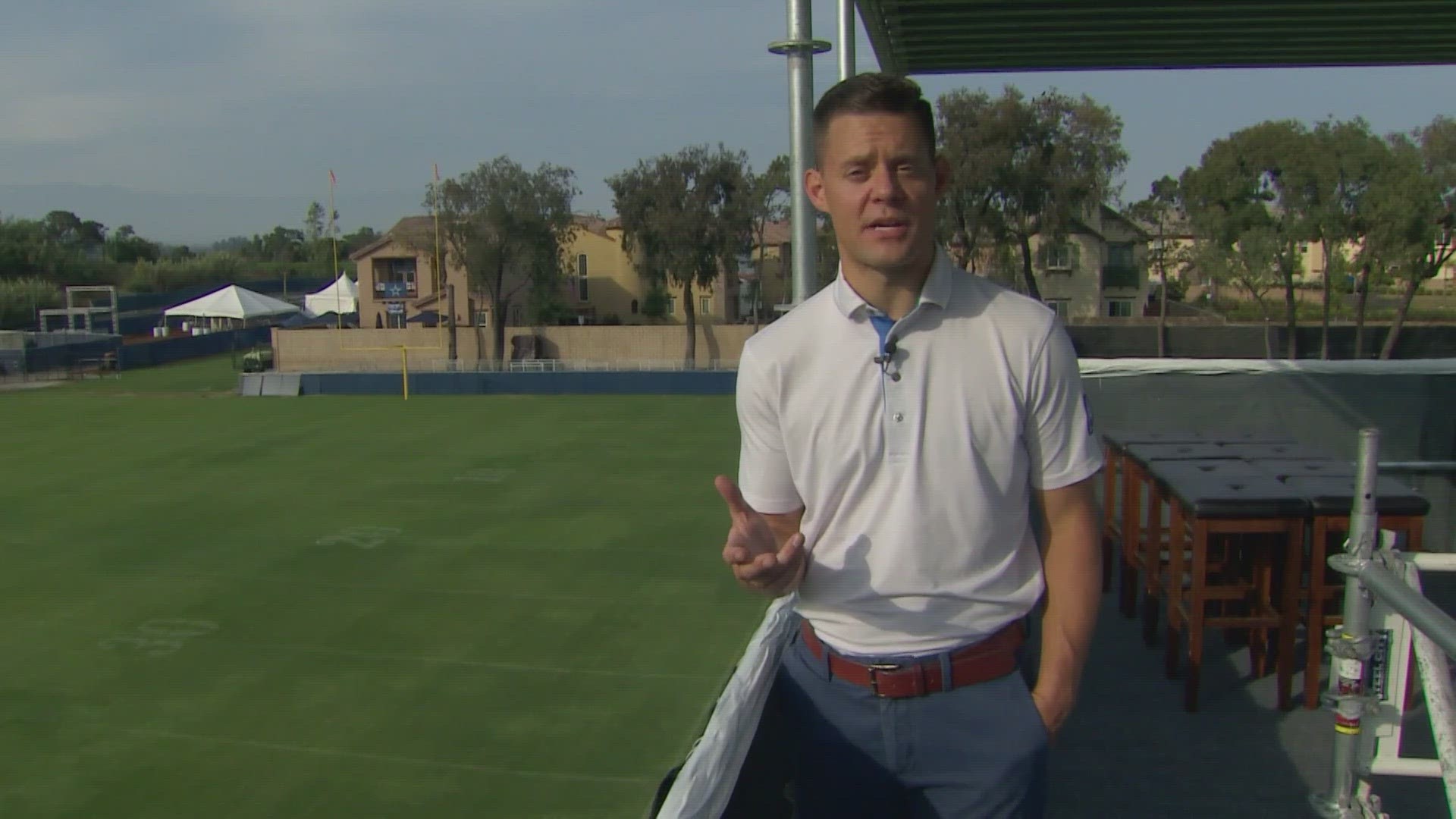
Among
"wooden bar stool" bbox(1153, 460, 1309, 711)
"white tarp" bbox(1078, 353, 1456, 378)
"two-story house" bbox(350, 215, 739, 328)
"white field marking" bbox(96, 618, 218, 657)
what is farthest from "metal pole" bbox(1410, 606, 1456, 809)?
"two-story house" bbox(350, 215, 739, 328)

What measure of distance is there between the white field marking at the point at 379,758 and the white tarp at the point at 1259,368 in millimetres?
3578

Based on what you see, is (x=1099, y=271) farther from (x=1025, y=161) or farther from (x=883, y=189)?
(x=883, y=189)

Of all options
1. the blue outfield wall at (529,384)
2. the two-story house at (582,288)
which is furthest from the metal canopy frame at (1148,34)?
the two-story house at (582,288)

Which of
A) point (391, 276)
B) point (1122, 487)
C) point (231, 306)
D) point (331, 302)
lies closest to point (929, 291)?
point (1122, 487)

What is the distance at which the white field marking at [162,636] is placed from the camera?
23.0 ft

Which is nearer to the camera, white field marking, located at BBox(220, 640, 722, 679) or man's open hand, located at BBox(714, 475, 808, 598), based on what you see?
man's open hand, located at BBox(714, 475, 808, 598)

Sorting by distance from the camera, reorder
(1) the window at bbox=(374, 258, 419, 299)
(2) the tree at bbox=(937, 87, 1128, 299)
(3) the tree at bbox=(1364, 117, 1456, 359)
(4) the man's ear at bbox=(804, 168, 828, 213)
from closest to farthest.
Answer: (4) the man's ear at bbox=(804, 168, 828, 213) → (3) the tree at bbox=(1364, 117, 1456, 359) → (2) the tree at bbox=(937, 87, 1128, 299) → (1) the window at bbox=(374, 258, 419, 299)

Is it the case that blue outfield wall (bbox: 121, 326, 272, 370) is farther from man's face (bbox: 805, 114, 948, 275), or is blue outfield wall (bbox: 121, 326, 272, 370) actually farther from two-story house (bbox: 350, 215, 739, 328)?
man's face (bbox: 805, 114, 948, 275)

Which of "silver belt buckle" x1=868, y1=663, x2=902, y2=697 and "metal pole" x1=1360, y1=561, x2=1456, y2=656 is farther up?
"metal pole" x1=1360, y1=561, x2=1456, y2=656

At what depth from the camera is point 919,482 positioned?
2082 mm

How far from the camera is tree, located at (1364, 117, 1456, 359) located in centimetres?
3406

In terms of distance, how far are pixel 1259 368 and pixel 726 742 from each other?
525 cm

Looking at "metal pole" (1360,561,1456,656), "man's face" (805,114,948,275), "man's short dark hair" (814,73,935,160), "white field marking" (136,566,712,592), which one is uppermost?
"man's short dark hair" (814,73,935,160)

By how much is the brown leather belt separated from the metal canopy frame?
9.93 ft
